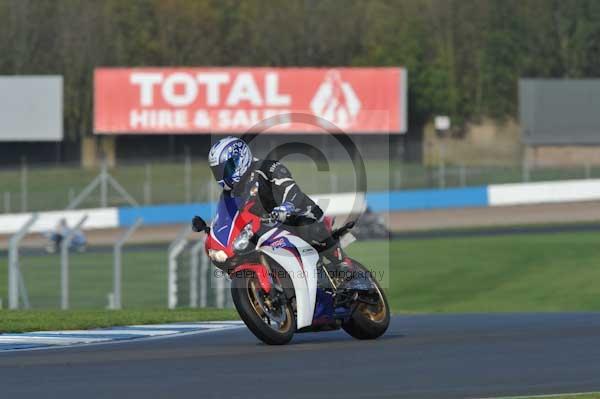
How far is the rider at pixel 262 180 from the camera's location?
1032 cm

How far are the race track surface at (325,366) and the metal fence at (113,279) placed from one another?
838cm

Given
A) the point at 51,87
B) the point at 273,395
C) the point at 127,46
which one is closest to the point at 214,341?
the point at 273,395

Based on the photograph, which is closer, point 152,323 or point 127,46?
point 152,323

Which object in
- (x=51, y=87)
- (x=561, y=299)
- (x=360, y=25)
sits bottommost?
(x=561, y=299)

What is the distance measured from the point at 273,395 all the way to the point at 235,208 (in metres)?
3.05

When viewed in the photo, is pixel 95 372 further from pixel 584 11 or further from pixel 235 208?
pixel 584 11

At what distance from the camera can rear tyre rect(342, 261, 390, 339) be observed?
10.9 m

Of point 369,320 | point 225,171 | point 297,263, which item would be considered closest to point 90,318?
point 369,320

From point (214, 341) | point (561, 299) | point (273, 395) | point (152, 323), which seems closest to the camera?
point (273, 395)

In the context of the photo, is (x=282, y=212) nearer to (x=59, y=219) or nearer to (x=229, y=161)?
(x=229, y=161)

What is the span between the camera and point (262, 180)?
10.5m

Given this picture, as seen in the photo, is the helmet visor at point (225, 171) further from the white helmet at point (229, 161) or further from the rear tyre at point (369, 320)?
the rear tyre at point (369, 320)

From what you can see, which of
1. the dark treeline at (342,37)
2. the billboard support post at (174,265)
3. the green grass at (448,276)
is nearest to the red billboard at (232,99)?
the dark treeline at (342,37)

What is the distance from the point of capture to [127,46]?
61.5 m
